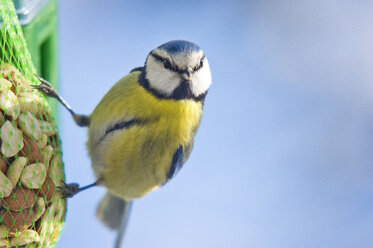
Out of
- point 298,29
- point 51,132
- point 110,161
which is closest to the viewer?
point 51,132

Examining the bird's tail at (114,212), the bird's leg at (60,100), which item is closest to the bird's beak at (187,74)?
the bird's leg at (60,100)

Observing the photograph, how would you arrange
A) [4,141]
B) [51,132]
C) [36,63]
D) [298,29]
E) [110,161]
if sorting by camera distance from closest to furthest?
Result: [4,141] → [51,132] → [110,161] → [36,63] → [298,29]

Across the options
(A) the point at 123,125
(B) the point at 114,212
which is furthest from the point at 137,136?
(B) the point at 114,212

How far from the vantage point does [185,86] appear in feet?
3.63

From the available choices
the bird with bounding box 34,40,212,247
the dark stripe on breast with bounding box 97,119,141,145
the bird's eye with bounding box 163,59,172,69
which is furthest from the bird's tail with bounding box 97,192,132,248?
the bird's eye with bounding box 163,59,172,69

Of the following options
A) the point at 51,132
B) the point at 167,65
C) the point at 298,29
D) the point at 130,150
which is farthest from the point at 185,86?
the point at 298,29

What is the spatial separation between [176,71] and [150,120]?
0.38ft

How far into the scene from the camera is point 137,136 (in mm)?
1070

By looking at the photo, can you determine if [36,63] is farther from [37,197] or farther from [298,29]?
[298,29]

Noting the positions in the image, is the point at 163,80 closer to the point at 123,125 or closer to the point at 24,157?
the point at 123,125

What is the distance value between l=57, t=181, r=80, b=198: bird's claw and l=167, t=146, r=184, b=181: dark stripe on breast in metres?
0.22

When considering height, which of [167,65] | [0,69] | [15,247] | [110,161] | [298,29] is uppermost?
[298,29]

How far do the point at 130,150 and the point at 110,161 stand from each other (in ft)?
0.17

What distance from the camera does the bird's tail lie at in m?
1.33
